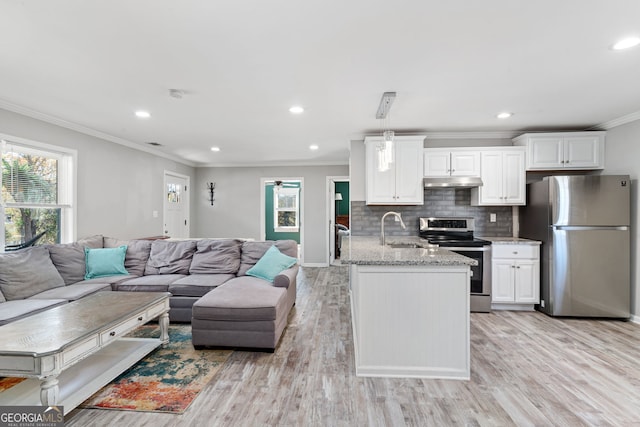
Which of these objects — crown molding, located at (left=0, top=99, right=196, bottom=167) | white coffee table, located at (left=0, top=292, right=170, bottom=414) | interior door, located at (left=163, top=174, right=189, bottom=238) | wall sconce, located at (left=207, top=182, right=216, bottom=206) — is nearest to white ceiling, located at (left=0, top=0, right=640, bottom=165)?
crown molding, located at (left=0, top=99, right=196, bottom=167)

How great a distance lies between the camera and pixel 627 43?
6.42 feet

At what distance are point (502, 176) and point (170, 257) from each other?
4568 mm

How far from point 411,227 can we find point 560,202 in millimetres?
1767

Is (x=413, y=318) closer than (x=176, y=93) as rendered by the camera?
Yes

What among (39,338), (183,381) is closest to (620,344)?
(183,381)

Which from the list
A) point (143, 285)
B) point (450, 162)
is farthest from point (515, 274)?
point (143, 285)

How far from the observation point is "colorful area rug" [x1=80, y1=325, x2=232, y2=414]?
6.31ft

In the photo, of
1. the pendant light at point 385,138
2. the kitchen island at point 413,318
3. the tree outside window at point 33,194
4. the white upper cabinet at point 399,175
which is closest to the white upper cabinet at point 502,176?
the white upper cabinet at point 399,175

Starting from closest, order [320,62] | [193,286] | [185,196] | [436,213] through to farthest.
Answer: [320,62] < [193,286] < [436,213] < [185,196]

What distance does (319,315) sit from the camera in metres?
3.60

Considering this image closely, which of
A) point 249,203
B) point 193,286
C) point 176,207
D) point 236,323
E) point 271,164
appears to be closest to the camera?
point 236,323

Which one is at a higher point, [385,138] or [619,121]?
[619,121]

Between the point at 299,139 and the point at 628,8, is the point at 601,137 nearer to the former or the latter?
the point at 628,8

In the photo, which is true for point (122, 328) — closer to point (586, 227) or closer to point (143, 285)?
point (143, 285)
